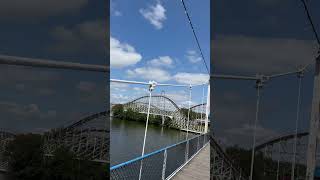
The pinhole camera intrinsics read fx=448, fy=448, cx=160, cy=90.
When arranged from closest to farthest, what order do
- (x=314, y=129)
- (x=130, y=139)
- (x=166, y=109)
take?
(x=130, y=139), (x=166, y=109), (x=314, y=129)

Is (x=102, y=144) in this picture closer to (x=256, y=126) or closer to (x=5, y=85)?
(x=5, y=85)

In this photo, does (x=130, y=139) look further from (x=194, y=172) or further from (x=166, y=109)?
(x=194, y=172)

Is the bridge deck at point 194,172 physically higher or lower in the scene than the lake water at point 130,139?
lower

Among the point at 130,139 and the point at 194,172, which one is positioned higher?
the point at 130,139

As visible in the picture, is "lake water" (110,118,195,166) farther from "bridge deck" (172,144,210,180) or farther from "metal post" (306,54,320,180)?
"metal post" (306,54,320,180)

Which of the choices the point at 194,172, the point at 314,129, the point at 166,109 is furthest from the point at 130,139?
the point at 314,129

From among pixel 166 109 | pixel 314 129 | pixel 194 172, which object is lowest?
pixel 194 172

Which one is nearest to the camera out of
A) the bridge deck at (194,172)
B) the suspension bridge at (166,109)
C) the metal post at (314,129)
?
the suspension bridge at (166,109)

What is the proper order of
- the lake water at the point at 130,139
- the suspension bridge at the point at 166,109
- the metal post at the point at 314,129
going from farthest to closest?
the metal post at the point at 314,129 < the suspension bridge at the point at 166,109 < the lake water at the point at 130,139

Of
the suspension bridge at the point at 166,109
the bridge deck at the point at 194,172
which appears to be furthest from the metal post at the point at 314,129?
the suspension bridge at the point at 166,109

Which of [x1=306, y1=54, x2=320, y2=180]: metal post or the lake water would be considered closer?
the lake water

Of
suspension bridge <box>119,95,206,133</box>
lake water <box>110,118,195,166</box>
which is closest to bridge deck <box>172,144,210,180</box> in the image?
lake water <box>110,118,195,166</box>

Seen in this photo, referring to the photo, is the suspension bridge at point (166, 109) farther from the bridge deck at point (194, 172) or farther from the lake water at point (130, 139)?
the bridge deck at point (194, 172)

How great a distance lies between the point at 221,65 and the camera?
20.9ft
